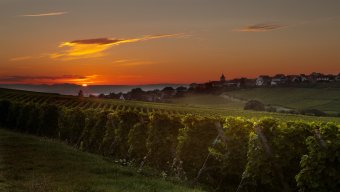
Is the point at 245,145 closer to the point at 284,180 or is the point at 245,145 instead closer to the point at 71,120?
the point at 284,180

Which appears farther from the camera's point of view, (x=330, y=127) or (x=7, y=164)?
(x=7, y=164)

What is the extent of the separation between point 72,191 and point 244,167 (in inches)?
332

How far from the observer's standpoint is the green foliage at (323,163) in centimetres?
1520

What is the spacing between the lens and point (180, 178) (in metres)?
22.3

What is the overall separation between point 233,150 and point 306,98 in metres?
162

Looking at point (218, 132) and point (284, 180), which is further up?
point (218, 132)

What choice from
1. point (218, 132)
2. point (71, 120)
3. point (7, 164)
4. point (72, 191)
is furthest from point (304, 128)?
point (71, 120)

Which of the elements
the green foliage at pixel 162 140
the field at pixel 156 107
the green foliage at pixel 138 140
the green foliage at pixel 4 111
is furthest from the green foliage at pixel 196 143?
the field at pixel 156 107

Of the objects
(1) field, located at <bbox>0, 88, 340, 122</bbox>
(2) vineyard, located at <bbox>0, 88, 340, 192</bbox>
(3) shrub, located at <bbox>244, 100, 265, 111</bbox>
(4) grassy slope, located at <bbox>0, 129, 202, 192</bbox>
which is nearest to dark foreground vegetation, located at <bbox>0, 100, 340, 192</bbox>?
(2) vineyard, located at <bbox>0, 88, 340, 192</bbox>

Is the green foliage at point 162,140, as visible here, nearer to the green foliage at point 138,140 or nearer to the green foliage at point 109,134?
the green foliage at point 138,140

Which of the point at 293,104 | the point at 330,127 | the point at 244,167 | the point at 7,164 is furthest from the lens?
the point at 293,104

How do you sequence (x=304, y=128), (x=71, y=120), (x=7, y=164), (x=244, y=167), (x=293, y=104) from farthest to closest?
(x=293, y=104) → (x=71, y=120) → (x=7, y=164) → (x=244, y=167) → (x=304, y=128)

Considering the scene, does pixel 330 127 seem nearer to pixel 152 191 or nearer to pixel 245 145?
pixel 245 145

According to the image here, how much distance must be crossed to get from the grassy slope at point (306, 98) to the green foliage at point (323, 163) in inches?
5500
